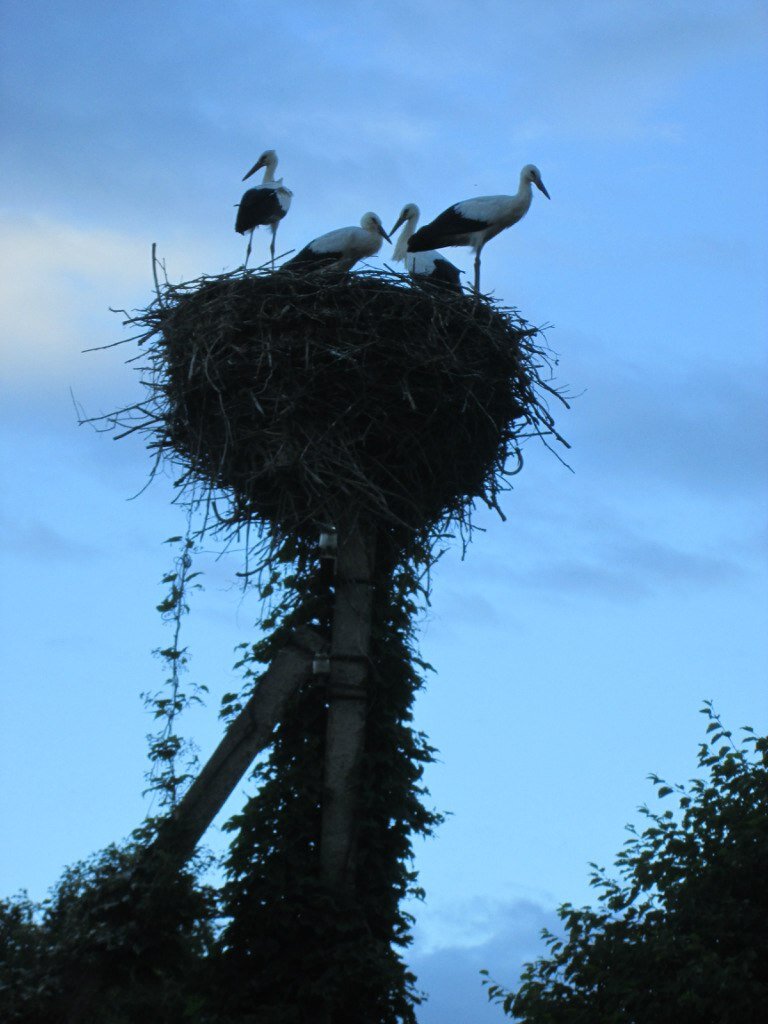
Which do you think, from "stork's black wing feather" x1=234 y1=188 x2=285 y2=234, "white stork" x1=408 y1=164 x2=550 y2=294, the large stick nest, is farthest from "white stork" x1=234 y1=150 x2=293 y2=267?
the large stick nest

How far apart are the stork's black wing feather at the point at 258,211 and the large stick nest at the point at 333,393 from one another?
3.75 metres

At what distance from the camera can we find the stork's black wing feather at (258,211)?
13391 mm

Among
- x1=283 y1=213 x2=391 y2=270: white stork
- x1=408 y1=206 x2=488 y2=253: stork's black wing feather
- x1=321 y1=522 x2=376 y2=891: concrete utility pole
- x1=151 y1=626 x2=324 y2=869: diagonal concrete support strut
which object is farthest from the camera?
x1=408 y1=206 x2=488 y2=253: stork's black wing feather

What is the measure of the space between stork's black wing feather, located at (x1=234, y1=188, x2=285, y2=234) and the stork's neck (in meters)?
1.10

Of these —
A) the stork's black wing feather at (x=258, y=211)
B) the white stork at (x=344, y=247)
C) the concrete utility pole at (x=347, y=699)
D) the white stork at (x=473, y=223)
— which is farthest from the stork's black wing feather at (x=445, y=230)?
the concrete utility pole at (x=347, y=699)

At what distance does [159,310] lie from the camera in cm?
982

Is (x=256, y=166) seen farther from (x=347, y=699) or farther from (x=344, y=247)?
(x=347, y=699)

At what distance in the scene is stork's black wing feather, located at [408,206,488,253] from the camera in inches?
485

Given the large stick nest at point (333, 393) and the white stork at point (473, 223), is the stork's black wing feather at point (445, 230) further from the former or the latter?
the large stick nest at point (333, 393)

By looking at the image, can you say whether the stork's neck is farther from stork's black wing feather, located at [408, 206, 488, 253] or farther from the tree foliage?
the tree foliage

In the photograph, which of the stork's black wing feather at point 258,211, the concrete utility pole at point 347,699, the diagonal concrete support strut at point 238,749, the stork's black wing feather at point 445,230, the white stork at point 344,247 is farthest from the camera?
the stork's black wing feather at point 258,211

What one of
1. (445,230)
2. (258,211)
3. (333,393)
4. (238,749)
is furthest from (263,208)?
(238,749)

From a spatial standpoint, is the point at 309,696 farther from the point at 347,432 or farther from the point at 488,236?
the point at 488,236

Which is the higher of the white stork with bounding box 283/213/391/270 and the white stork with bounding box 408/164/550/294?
the white stork with bounding box 408/164/550/294
